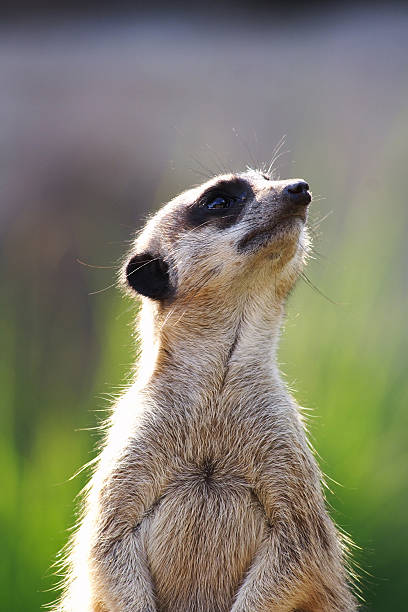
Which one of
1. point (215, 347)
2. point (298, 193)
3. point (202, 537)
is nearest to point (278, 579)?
point (202, 537)

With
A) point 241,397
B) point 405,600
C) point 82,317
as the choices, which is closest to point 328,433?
point 405,600

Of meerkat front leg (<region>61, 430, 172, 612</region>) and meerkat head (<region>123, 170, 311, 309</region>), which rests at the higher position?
meerkat head (<region>123, 170, 311, 309</region>)

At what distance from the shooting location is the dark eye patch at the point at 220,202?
226 cm

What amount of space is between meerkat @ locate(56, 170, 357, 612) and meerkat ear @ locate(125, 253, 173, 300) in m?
0.01

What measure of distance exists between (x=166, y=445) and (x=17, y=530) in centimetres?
179

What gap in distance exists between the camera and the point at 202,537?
199 cm

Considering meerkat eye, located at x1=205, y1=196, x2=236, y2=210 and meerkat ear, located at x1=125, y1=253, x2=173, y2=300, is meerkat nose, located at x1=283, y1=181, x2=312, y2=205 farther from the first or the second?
meerkat ear, located at x1=125, y1=253, x2=173, y2=300

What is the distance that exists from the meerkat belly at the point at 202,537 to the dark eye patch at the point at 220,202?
0.78m

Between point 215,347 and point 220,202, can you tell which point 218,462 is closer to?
point 215,347

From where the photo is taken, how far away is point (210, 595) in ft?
6.53

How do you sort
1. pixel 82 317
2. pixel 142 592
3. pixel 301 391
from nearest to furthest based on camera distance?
pixel 142 592
pixel 301 391
pixel 82 317

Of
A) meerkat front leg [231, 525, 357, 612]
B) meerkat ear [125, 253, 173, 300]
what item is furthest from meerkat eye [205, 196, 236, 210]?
meerkat front leg [231, 525, 357, 612]

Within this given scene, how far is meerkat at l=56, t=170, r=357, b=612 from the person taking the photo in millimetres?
1982

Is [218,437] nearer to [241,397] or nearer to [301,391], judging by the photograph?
[241,397]
